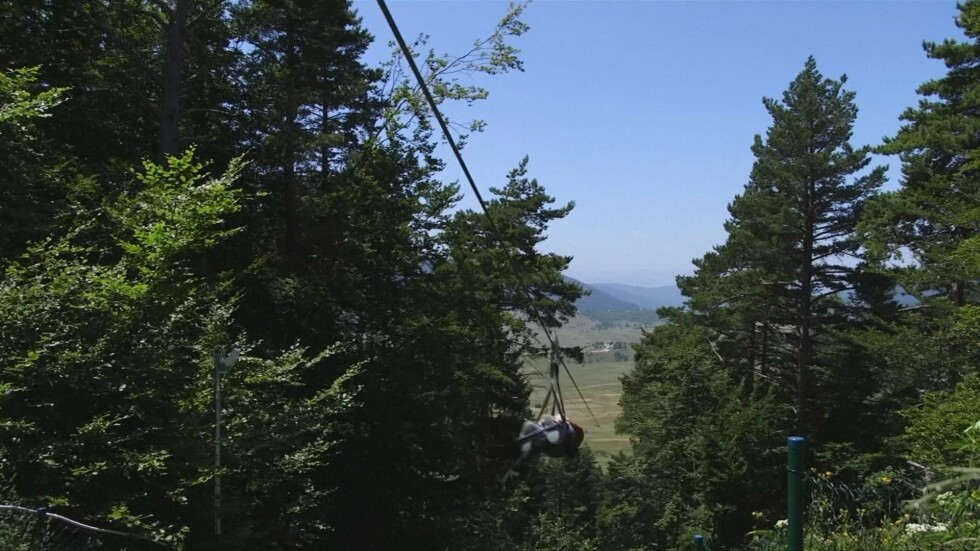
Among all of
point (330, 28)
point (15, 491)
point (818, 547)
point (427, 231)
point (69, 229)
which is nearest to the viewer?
point (818, 547)

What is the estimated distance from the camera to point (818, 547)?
4035 mm

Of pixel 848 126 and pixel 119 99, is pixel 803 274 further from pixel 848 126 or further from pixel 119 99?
pixel 119 99

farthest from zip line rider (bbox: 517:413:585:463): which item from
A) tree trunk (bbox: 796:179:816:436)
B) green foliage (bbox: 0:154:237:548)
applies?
tree trunk (bbox: 796:179:816:436)

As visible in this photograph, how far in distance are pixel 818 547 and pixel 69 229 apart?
8821mm

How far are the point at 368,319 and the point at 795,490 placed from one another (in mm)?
12107

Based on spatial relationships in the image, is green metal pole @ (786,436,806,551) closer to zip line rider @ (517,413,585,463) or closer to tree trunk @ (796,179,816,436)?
zip line rider @ (517,413,585,463)

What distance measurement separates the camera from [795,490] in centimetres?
313

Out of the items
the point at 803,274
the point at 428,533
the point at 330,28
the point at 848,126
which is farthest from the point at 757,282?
the point at 330,28

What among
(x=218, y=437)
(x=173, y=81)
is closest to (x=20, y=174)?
(x=173, y=81)

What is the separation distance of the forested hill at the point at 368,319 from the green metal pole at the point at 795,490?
529 mm

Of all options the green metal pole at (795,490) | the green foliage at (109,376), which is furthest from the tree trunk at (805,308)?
the green metal pole at (795,490)

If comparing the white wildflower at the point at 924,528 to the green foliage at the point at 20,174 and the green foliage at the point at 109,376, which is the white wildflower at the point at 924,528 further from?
the green foliage at the point at 20,174

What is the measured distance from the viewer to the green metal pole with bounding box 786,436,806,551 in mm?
3098

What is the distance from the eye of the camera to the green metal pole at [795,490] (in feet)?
10.2
